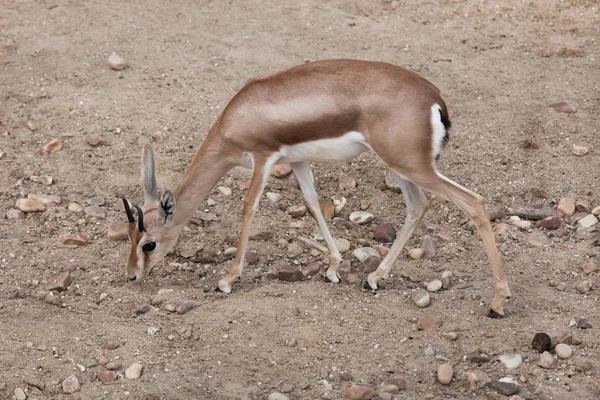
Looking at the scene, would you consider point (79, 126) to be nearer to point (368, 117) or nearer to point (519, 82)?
point (368, 117)

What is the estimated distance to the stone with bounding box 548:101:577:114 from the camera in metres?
9.50

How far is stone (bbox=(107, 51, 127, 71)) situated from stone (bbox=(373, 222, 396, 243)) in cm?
363

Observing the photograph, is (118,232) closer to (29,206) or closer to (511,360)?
(29,206)

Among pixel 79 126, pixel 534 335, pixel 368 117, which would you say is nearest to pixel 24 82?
pixel 79 126

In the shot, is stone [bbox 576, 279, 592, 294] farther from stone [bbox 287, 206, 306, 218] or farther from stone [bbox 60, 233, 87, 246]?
stone [bbox 60, 233, 87, 246]

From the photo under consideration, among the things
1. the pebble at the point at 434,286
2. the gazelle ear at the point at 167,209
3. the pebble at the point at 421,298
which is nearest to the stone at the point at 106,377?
the gazelle ear at the point at 167,209

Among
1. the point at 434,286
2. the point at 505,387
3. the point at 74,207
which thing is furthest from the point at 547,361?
the point at 74,207

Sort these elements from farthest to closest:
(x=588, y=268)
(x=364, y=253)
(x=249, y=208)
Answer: (x=364, y=253), (x=588, y=268), (x=249, y=208)

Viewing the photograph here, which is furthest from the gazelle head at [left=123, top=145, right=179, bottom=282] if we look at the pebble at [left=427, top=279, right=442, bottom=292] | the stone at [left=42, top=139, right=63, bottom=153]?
the stone at [left=42, top=139, right=63, bottom=153]

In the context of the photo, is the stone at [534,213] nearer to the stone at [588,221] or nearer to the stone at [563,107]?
the stone at [588,221]

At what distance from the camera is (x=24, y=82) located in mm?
9992

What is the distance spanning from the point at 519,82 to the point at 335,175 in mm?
2500

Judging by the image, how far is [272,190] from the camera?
8641mm

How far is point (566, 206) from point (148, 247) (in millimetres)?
3568
